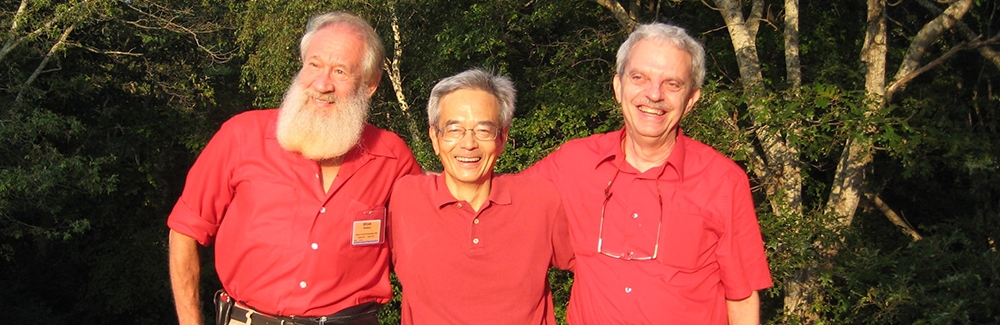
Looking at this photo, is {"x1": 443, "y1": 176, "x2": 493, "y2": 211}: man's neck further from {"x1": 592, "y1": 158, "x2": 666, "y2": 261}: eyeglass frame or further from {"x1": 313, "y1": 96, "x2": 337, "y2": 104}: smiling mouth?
{"x1": 313, "y1": 96, "x2": 337, "y2": 104}: smiling mouth

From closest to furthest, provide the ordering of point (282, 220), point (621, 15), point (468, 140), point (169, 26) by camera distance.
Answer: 1. point (468, 140)
2. point (282, 220)
3. point (621, 15)
4. point (169, 26)

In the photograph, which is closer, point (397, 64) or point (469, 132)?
point (469, 132)

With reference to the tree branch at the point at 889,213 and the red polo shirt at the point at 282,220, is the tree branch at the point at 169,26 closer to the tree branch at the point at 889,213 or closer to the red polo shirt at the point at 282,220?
the tree branch at the point at 889,213

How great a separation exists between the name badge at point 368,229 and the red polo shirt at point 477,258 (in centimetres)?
14

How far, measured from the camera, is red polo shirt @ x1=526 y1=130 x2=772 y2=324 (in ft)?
9.09

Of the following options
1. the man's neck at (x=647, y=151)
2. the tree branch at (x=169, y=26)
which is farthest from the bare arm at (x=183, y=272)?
the tree branch at (x=169, y=26)

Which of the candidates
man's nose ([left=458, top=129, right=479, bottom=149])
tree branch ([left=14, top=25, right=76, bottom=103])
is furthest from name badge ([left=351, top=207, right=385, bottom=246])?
tree branch ([left=14, top=25, right=76, bottom=103])

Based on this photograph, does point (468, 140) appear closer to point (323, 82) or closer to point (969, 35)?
point (323, 82)

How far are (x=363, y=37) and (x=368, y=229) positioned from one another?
672 millimetres

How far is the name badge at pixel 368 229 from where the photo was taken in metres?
2.99

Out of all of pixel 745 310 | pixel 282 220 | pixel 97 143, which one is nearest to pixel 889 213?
pixel 745 310

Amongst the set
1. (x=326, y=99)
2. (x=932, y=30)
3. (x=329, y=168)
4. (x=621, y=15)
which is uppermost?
(x=621, y=15)

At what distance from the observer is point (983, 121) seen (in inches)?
370

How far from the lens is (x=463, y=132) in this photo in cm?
272
